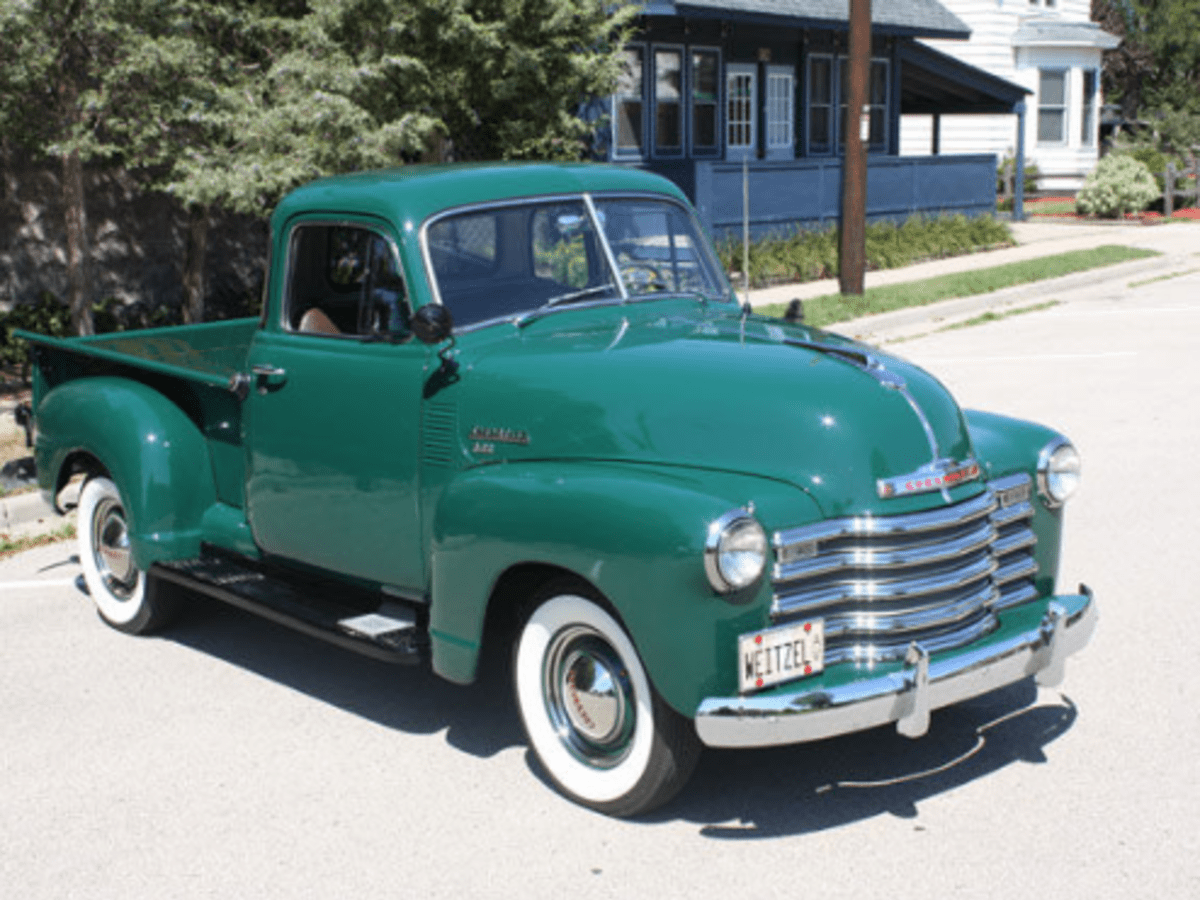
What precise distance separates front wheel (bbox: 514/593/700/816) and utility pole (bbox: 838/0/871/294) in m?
13.2

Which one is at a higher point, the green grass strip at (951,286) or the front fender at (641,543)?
the front fender at (641,543)

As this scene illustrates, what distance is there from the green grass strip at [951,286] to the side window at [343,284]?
915 centimetres

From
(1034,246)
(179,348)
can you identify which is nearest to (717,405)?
(179,348)

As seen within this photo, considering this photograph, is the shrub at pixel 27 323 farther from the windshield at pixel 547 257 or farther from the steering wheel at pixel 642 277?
the steering wheel at pixel 642 277

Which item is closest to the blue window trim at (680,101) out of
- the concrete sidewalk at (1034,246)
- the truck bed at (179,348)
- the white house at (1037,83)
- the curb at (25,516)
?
the concrete sidewalk at (1034,246)

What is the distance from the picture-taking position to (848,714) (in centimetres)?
414

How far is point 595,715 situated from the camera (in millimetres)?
4633

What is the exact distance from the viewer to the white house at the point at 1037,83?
3606 cm

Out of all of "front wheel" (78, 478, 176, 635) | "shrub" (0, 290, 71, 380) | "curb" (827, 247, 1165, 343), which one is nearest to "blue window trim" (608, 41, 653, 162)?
"curb" (827, 247, 1165, 343)

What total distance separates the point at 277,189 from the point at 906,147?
27.1m

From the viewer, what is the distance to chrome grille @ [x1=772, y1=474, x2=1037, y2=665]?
168 inches

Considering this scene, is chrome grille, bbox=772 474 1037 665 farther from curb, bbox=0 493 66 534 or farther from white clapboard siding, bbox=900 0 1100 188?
white clapboard siding, bbox=900 0 1100 188

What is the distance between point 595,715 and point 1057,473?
182cm

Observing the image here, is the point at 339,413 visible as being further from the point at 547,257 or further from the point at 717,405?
the point at 717,405
